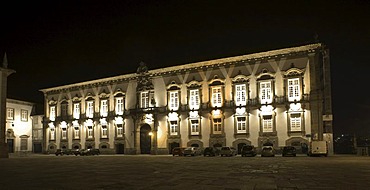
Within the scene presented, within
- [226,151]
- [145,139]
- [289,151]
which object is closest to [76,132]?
[145,139]

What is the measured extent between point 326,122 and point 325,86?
160 inches

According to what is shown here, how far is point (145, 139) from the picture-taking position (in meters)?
51.2

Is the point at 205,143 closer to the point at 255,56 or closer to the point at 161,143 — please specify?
the point at 161,143

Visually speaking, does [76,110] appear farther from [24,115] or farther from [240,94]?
[240,94]

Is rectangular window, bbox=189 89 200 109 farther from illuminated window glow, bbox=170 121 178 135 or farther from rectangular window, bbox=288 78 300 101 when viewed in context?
rectangular window, bbox=288 78 300 101

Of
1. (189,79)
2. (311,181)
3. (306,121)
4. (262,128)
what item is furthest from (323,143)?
(311,181)

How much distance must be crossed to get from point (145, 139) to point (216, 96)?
12.1m

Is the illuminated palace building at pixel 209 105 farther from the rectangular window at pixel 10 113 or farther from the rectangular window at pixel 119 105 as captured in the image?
the rectangular window at pixel 10 113

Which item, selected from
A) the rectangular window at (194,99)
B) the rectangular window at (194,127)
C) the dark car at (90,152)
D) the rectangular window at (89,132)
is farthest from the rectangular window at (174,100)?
the rectangular window at (89,132)

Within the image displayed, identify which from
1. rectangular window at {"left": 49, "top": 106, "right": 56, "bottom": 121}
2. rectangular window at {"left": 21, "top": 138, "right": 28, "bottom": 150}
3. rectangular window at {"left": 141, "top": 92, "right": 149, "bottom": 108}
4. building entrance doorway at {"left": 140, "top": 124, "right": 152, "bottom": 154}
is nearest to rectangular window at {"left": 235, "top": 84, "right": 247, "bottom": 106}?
rectangular window at {"left": 141, "top": 92, "right": 149, "bottom": 108}

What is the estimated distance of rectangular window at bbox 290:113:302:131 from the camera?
40.3 meters

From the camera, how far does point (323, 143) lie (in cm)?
3656

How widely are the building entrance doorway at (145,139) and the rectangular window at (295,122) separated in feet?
62.5

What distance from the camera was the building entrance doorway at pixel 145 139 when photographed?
167 feet
